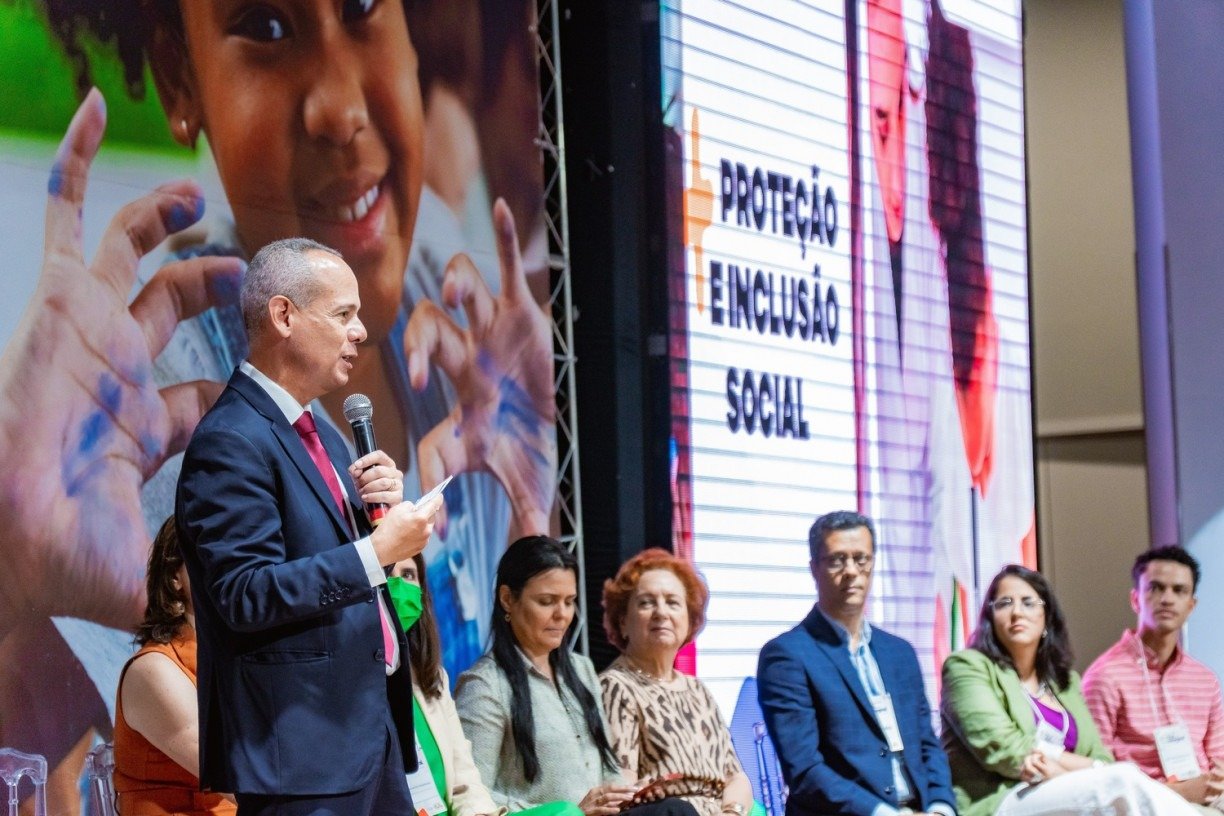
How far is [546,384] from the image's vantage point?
513 cm

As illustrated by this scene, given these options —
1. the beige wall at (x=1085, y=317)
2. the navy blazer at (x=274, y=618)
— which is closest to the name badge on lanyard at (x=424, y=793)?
the navy blazer at (x=274, y=618)

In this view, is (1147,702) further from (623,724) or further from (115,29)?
(115,29)

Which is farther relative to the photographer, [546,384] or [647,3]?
[647,3]

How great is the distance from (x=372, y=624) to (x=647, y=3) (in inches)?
143

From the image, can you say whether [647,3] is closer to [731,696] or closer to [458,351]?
[458,351]

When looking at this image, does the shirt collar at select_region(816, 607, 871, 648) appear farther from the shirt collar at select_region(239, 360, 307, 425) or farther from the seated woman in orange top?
the shirt collar at select_region(239, 360, 307, 425)

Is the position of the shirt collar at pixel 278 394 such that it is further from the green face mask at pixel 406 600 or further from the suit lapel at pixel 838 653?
the suit lapel at pixel 838 653

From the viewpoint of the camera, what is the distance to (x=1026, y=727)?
506 centimetres

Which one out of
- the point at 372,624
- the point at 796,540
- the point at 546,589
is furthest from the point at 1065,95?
the point at 372,624

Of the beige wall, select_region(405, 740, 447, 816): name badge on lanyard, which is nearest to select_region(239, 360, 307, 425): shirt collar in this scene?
select_region(405, 740, 447, 816): name badge on lanyard

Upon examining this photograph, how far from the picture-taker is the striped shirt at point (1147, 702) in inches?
229

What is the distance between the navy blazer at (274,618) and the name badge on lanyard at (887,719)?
8.22 feet

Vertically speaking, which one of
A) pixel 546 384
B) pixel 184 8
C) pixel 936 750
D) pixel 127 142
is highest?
pixel 184 8

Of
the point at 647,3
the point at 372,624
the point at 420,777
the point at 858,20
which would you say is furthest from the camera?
→ the point at 858,20
